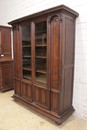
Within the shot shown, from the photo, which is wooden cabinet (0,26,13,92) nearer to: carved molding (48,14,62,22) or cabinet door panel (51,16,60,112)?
cabinet door panel (51,16,60,112)

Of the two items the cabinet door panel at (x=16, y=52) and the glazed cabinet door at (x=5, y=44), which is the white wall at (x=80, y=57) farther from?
the glazed cabinet door at (x=5, y=44)

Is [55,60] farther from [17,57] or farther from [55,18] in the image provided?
[17,57]

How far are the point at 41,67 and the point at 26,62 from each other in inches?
18.2

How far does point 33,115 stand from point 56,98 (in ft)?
2.24

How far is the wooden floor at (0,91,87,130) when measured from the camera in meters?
2.08

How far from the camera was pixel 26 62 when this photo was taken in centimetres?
276

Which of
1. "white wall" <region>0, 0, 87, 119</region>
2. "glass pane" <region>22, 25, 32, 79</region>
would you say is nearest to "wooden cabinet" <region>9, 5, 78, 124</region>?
"glass pane" <region>22, 25, 32, 79</region>

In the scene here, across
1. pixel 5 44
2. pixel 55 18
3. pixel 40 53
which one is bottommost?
pixel 40 53

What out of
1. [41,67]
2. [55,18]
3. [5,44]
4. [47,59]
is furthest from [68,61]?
[5,44]

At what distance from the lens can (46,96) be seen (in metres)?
2.30

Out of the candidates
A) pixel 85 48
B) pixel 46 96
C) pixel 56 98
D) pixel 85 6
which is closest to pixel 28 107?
pixel 46 96

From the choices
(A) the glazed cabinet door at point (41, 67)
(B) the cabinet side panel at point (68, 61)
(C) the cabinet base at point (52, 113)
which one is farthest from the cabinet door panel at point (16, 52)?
(B) the cabinet side panel at point (68, 61)

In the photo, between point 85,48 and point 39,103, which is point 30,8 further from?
point 39,103

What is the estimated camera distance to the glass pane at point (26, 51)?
2.60 meters
